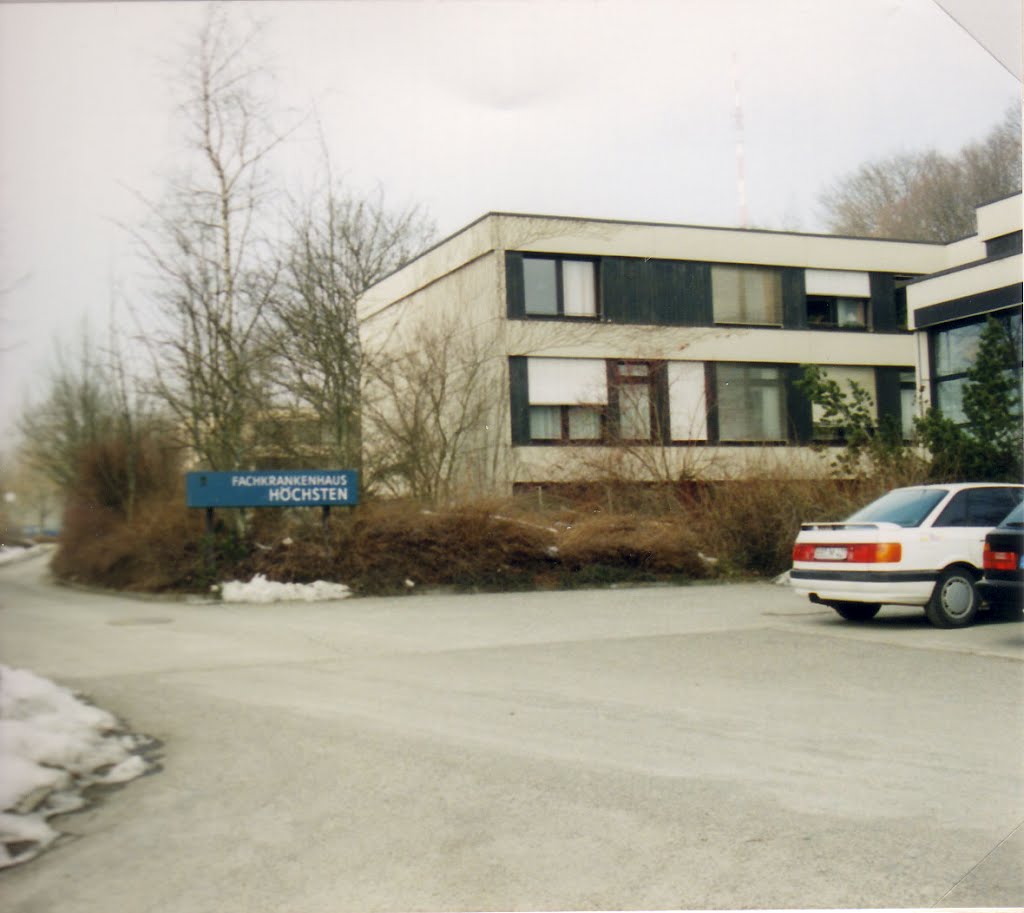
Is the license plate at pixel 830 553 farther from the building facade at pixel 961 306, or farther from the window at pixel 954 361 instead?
the window at pixel 954 361

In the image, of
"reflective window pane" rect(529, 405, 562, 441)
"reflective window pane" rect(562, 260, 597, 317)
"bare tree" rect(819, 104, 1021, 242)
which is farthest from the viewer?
"reflective window pane" rect(562, 260, 597, 317)

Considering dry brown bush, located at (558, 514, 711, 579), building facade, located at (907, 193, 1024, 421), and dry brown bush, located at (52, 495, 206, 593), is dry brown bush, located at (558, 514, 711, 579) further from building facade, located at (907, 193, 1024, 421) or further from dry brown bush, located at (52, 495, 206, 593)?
dry brown bush, located at (52, 495, 206, 593)

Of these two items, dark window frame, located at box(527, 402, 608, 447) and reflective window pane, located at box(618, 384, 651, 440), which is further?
reflective window pane, located at box(618, 384, 651, 440)

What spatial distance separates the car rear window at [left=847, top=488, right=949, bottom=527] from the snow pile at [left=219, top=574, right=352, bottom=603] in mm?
8315

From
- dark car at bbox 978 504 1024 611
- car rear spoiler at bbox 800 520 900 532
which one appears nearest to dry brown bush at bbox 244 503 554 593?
car rear spoiler at bbox 800 520 900 532

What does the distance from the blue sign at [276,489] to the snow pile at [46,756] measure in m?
7.62

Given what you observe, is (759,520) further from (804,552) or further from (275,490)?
(275,490)

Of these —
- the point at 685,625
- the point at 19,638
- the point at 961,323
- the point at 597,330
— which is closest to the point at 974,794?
the point at 19,638

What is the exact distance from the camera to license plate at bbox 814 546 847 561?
36.4 feet

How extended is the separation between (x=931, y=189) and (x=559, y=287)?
14.2 meters

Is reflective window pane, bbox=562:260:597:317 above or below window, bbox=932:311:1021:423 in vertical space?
above

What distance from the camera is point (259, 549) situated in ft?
55.2

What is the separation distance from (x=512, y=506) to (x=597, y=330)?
9418 millimetres

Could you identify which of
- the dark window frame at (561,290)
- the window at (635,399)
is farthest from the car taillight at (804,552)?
the dark window frame at (561,290)
